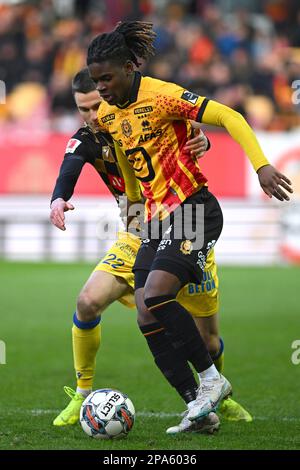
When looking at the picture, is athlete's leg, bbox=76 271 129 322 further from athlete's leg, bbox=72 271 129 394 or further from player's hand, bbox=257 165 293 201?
player's hand, bbox=257 165 293 201

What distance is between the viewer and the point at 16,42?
63.5 ft

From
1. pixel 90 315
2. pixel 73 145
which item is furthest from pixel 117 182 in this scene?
pixel 90 315

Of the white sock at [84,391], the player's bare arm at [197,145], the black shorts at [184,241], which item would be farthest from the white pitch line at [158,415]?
the player's bare arm at [197,145]

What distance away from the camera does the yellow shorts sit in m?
6.09

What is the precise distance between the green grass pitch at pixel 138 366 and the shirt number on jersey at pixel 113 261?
949mm

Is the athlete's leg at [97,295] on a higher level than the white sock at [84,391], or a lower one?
higher

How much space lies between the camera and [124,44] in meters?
5.74

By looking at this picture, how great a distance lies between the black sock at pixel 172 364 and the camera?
5629mm

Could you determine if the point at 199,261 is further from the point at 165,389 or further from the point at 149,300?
the point at 165,389

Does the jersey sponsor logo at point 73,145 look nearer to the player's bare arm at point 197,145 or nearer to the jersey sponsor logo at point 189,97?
the player's bare arm at point 197,145

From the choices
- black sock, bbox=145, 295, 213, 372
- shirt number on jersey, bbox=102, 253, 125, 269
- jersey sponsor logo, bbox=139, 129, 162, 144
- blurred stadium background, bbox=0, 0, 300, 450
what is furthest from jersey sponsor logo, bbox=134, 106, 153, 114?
blurred stadium background, bbox=0, 0, 300, 450

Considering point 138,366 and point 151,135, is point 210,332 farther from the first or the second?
point 138,366

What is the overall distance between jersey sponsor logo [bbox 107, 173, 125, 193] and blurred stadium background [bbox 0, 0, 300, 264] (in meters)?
9.63
